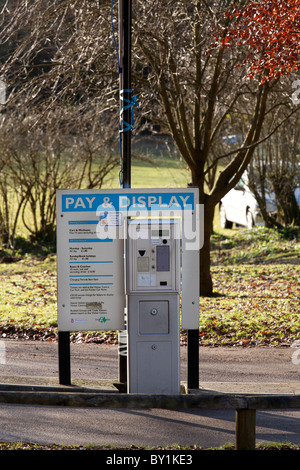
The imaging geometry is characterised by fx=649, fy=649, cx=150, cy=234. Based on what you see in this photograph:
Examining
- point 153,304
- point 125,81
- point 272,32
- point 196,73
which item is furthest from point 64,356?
point 196,73

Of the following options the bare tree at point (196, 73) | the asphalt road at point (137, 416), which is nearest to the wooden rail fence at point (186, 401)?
the asphalt road at point (137, 416)

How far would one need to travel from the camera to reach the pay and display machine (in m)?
6.04

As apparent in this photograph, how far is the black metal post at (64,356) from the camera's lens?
6425 mm

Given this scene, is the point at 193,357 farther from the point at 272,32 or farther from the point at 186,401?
the point at 272,32

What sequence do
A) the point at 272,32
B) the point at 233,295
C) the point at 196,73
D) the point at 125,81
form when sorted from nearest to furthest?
the point at 125,81
the point at 272,32
the point at 196,73
the point at 233,295

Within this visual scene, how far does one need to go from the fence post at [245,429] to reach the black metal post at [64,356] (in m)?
2.23

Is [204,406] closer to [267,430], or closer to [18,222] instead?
[267,430]

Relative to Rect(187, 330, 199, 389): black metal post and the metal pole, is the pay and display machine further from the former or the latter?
the metal pole

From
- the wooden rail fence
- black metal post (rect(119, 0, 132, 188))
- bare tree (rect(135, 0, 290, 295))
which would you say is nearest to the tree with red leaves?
bare tree (rect(135, 0, 290, 295))

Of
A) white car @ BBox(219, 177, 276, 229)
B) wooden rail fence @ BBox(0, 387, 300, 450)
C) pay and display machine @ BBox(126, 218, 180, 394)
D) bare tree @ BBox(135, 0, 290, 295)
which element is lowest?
wooden rail fence @ BBox(0, 387, 300, 450)

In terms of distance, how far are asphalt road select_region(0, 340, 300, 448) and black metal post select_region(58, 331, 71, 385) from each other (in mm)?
251

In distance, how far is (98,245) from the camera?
6297 mm

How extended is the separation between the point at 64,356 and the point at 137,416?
3.16ft

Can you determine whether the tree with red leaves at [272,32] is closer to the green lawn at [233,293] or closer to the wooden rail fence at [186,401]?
the green lawn at [233,293]
